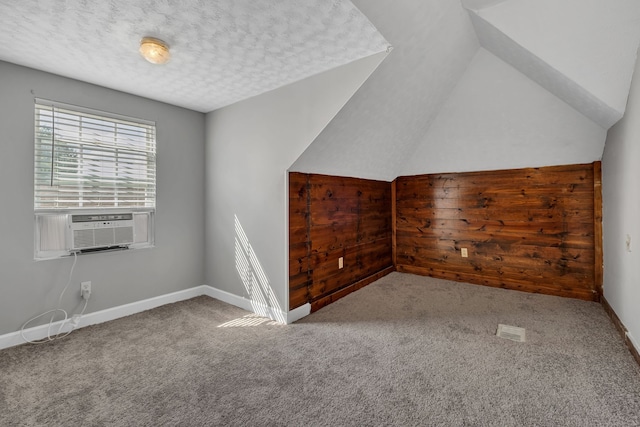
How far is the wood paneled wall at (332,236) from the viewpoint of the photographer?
8.89 ft

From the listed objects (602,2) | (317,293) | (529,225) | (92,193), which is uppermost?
(602,2)

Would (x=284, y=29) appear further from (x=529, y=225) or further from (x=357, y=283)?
(x=529, y=225)

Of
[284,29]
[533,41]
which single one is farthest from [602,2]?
[284,29]

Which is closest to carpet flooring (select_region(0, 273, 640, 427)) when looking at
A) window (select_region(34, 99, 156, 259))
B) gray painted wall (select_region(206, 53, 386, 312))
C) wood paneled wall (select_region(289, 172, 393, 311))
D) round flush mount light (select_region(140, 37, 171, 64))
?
wood paneled wall (select_region(289, 172, 393, 311))

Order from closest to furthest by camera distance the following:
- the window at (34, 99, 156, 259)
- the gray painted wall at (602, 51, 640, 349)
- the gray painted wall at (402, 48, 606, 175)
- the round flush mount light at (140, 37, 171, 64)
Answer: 1. the round flush mount light at (140, 37, 171, 64)
2. the gray painted wall at (602, 51, 640, 349)
3. the window at (34, 99, 156, 259)
4. the gray painted wall at (402, 48, 606, 175)

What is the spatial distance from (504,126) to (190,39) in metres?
3.25

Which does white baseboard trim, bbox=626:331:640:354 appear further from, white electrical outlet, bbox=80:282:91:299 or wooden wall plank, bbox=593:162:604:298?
white electrical outlet, bbox=80:282:91:299

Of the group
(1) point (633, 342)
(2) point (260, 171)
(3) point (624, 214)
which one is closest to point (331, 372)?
(2) point (260, 171)

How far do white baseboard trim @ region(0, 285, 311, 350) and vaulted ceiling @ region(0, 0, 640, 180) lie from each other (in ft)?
4.57

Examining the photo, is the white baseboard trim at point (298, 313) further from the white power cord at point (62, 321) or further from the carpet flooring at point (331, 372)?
the white power cord at point (62, 321)

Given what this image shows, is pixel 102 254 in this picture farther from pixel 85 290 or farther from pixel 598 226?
pixel 598 226

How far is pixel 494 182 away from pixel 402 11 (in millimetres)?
2580

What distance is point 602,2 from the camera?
5.64 ft

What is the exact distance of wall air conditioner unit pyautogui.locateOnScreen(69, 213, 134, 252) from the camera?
244cm
